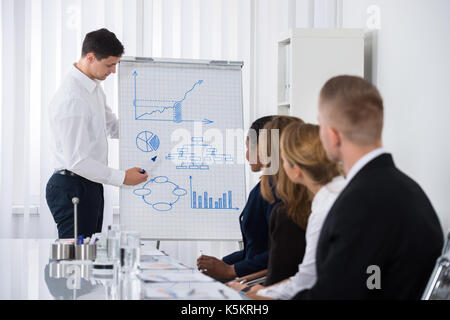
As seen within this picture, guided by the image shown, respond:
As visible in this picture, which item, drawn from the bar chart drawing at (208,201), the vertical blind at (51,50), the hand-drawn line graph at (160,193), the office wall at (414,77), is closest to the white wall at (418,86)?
the office wall at (414,77)

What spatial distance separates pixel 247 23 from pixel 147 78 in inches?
48.8

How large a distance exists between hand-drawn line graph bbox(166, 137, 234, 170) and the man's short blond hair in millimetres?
1873

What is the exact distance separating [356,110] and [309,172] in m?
0.33

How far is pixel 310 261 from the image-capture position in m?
1.56

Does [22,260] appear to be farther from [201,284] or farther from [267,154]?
Answer: [267,154]

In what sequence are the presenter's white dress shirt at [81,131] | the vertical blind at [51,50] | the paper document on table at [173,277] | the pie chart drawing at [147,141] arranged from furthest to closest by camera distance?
the vertical blind at [51,50], the pie chart drawing at [147,141], the presenter's white dress shirt at [81,131], the paper document on table at [173,277]

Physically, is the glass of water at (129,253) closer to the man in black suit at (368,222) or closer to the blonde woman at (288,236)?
the blonde woman at (288,236)

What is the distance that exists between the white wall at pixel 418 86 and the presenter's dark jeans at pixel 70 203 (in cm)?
162

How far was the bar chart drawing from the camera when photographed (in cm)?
323

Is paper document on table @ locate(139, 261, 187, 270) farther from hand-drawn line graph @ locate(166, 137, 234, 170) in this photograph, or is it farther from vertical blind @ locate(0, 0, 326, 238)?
vertical blind @ locate(0, 0, 326, 238)

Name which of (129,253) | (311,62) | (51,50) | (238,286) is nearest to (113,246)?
(129,253)

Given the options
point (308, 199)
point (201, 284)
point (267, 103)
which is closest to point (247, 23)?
point (267, 103)

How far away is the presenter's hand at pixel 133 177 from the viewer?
3117mm

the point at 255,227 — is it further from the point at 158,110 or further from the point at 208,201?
the point at 158,110
